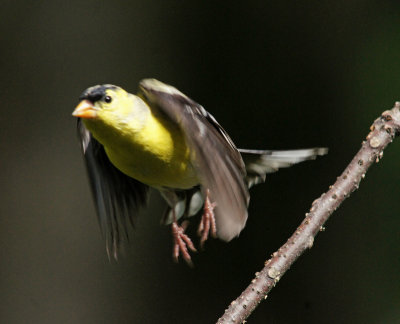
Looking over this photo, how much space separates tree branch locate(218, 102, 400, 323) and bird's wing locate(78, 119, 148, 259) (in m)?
1.01

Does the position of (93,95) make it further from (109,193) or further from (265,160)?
(265,160)

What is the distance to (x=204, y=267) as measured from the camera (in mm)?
3623

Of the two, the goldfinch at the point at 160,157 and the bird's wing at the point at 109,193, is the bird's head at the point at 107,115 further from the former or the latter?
the bird's wing at the point at 109,193

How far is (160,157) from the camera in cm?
213

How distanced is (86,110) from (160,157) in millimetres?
300

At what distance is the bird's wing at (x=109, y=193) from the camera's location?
242cm

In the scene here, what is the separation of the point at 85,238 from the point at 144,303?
0.55 m

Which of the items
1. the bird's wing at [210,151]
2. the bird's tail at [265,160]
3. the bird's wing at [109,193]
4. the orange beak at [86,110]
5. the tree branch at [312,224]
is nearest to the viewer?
the tree branch at [312,224]

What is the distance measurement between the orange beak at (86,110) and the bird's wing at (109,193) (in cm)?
34

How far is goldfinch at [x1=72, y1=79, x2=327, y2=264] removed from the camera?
1.95 metres

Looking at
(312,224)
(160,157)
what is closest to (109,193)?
(160,157)

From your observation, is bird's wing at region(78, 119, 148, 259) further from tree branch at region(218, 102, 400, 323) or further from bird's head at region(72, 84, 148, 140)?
tree branch at region(218, 102, 400, 323)

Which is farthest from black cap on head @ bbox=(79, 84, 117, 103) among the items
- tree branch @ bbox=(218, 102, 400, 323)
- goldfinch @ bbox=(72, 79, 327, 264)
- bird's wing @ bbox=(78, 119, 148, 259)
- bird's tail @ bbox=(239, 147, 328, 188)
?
tree branch @ bbox=(218, 102, 400, 323)

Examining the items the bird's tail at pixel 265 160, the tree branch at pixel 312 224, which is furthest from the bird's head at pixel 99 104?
the tree branch at pixel 312 224
